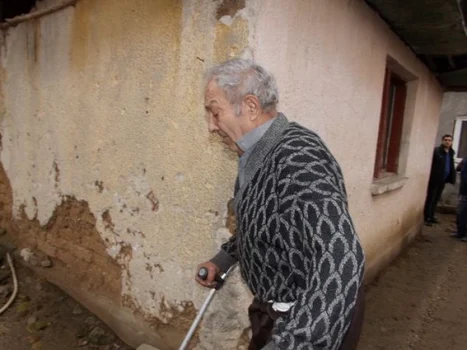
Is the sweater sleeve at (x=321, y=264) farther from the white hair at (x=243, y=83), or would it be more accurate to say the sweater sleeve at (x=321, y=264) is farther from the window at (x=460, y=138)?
the window at (x=460, y=138)

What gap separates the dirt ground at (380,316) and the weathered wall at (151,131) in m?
0.16

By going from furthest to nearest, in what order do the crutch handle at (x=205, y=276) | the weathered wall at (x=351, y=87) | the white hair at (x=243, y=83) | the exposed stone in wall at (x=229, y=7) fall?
the weathered wall at (x=351, y=87), the exposed stone in wall at (x=229, y=7), the crutch handle at (x=205, y=276), the white hair at (x=243, y=83)

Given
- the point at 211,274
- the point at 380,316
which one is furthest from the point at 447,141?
the point at 211,274

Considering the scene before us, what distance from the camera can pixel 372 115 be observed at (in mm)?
3748

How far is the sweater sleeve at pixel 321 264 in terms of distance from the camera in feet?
3.33

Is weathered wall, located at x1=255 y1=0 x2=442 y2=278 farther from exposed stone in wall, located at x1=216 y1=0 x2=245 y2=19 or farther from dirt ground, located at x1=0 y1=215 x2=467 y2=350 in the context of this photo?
dirt ground, located at x1=0 y1=215 x2=467 y2=350

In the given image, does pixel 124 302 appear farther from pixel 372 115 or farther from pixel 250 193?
pixel 372 115

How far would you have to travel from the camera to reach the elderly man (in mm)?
1023

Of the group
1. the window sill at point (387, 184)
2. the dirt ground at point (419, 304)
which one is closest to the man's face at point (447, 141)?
the dirt ground at point (419, 304)

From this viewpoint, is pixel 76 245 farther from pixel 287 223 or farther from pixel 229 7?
pixel 287 223

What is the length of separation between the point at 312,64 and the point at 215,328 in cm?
176

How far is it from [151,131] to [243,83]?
125 cm

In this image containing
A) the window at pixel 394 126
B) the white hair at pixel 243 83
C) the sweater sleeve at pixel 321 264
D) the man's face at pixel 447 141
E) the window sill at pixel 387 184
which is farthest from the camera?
the man's face at pixel 447 141

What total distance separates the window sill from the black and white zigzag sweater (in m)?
2.86
